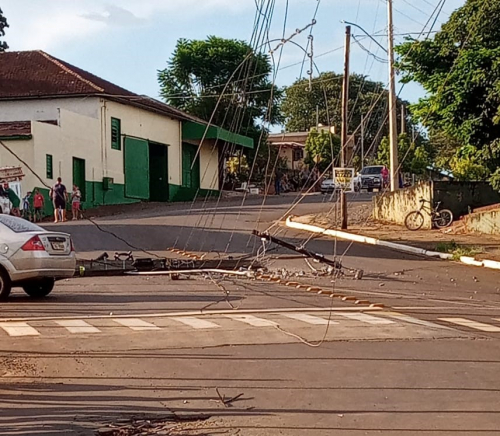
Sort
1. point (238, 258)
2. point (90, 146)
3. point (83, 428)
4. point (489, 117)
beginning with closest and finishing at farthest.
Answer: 1. point (83, 428)
2. point (238, 258)
3. point (489, 117)
4. point (90, 146)

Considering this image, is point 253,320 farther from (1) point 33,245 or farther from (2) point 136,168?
(2) point 136,168

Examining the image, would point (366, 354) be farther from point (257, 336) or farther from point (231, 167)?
point (231, 167)

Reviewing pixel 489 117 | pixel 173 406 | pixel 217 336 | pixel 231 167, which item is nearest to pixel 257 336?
pixel 217 336

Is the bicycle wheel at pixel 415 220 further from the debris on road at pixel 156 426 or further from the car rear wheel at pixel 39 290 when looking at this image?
the debris on road at pixel 156 426

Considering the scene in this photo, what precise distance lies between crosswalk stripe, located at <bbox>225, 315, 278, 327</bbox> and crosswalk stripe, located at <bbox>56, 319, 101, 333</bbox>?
2097 millimetres

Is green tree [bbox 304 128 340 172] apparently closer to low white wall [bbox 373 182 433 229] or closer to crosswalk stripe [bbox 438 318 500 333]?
low white wall [bbox 373 182 433 229]

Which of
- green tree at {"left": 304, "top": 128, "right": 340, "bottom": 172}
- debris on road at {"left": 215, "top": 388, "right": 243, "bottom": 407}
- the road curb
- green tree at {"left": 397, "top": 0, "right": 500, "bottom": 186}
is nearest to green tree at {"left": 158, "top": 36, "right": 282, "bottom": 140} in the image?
green tree at {"left": 304, "top": 128, "right": 340, "bottom": 172}

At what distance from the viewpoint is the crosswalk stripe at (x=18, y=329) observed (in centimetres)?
1217

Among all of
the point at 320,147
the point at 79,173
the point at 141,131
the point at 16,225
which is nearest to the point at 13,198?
the point at 79,173

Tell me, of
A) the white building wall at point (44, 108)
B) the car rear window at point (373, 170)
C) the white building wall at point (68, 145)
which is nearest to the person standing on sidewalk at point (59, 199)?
the white building wall at point (68, 145)

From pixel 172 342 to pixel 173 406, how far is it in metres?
3.59

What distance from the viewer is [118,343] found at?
1127 cm

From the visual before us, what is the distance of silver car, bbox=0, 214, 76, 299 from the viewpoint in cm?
1595

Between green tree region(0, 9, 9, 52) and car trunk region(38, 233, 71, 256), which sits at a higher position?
green tree region(0, 9, 9, 52)
